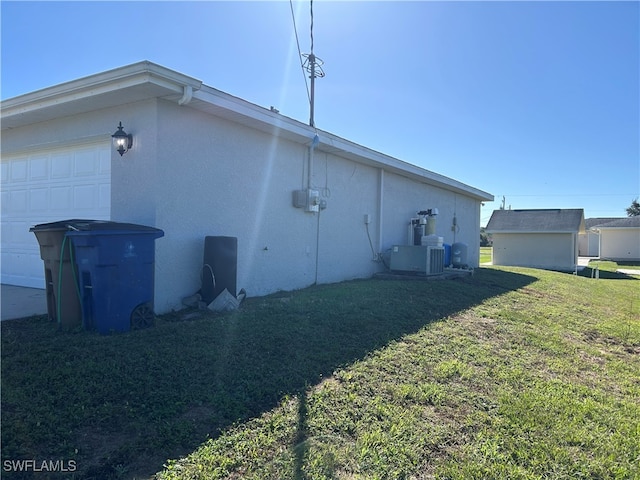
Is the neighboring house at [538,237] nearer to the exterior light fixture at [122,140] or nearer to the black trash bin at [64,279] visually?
the exterior light fixture at [122,140]

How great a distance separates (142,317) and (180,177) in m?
2.15

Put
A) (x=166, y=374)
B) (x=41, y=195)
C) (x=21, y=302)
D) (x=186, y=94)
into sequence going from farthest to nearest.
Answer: (x=41, y=195)
(x=21, y=302)
(x=186, y=94)
(x=166, y=374)

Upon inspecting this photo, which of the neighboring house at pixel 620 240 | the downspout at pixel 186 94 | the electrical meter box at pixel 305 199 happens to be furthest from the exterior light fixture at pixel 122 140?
the neighboring house at pixel 620 240

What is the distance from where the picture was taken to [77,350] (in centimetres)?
387

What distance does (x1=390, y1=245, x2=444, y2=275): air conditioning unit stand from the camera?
33.2ft

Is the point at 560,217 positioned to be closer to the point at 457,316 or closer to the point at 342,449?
the point at 457,316

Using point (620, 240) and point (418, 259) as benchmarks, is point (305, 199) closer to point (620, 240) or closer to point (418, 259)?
point (418, 259)

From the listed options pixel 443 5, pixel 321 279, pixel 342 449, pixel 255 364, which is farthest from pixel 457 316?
pixel 443 5

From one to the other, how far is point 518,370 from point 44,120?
312 inches

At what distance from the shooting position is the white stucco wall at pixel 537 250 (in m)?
26.0

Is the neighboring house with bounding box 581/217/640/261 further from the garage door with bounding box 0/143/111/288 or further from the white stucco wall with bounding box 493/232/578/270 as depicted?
the garage door with bounding box 0/143/111/288

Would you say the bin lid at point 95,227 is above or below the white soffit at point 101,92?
below

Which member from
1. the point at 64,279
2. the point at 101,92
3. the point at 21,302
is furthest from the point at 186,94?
the point at 21,302

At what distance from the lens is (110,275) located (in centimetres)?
449
